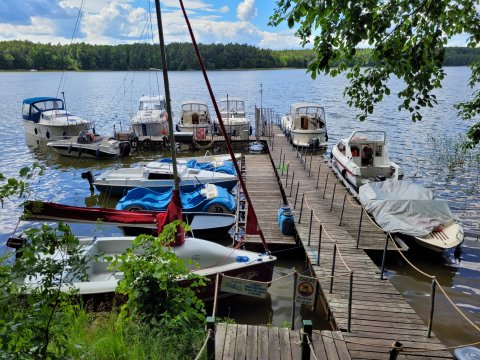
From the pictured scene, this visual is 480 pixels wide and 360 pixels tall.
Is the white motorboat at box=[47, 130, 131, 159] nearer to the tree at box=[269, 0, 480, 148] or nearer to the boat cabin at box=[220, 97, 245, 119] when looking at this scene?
the boat cabin at box=[220, 97, 245, 119]

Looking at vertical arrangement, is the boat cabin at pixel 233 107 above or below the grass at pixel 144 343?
above

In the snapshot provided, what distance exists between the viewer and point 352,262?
9.48 m

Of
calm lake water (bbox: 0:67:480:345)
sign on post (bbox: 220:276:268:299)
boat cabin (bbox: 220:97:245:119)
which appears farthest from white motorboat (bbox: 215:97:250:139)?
sign on post (bbox: 220:276:268:299)

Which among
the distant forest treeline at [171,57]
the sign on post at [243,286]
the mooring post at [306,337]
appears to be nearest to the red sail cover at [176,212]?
the sign on post at [243,286]

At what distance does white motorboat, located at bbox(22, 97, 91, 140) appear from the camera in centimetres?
2817

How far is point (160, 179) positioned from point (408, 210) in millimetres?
9968

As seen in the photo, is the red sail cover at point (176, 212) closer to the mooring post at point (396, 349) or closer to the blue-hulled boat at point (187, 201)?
the mooring post at point (396, 349)

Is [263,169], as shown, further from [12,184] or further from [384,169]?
[12,184]

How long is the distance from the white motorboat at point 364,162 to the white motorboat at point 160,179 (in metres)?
5.26

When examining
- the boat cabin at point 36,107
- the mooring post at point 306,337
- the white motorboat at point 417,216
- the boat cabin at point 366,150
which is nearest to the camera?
the mooring post at point 306,337

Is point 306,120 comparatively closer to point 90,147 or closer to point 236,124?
point 236,124

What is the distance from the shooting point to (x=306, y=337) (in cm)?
506

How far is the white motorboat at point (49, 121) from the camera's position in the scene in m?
28.2

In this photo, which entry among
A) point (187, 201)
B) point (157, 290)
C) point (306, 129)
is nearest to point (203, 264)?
point (157, 290)
